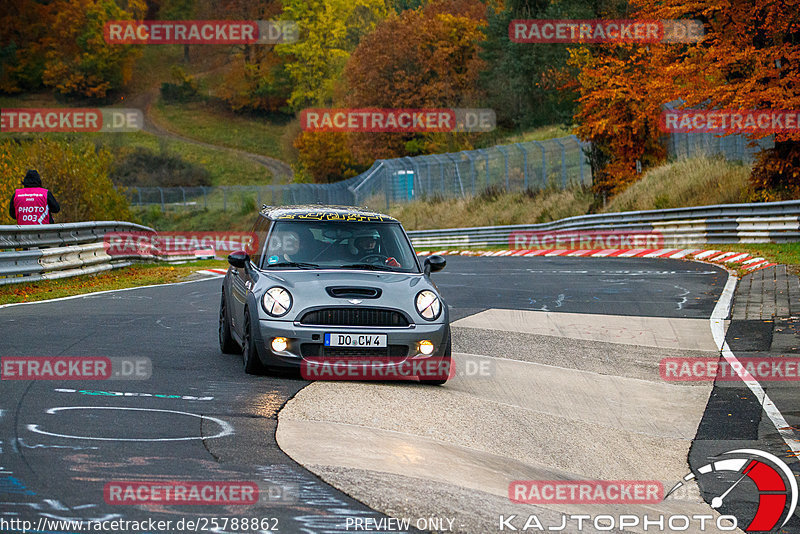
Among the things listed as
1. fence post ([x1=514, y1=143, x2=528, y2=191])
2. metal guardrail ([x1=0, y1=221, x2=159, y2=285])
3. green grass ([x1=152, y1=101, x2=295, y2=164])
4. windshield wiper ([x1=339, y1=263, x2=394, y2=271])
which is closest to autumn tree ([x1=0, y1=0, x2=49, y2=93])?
green grass ([x1=152, y1=101, x2=295, y2=164])

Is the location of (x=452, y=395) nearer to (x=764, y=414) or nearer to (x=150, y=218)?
(x=764, y=414)

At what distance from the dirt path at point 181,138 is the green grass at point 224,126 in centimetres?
80

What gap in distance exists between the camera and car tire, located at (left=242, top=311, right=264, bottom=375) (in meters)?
9.30

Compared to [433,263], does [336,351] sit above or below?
below

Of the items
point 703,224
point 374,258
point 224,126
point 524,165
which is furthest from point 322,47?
point 374,258

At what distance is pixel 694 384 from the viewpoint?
10.5 metres

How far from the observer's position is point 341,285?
30.7 ft

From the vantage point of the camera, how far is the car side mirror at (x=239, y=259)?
10.4 meters

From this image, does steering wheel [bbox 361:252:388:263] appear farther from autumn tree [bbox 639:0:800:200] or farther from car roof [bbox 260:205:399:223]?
autumn tree [bbox 639:0:800:200]

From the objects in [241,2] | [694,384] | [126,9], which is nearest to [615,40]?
[694,384]

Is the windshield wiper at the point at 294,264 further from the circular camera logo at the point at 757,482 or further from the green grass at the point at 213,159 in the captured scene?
the green grass at the point at 213,159

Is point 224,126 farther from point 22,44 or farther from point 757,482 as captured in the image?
point 757,482

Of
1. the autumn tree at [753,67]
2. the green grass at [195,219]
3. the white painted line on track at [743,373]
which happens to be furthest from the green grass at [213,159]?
the white painted line on track at [743,373]

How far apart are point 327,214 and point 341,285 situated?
147 cm
